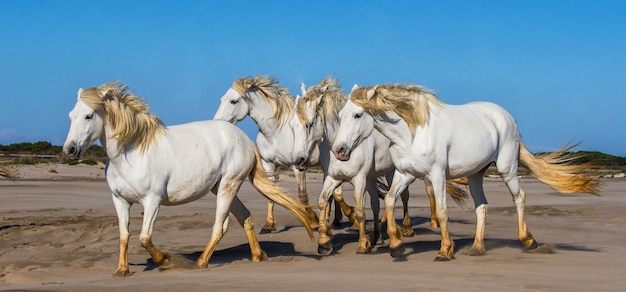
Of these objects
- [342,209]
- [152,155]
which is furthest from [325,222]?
[152,155]

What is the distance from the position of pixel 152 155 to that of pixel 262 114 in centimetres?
391

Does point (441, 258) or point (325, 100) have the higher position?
point (325, 100)

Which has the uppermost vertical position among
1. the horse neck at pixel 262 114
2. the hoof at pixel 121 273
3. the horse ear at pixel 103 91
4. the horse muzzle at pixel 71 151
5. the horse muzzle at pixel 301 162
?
the horse neck at pixel 262 114

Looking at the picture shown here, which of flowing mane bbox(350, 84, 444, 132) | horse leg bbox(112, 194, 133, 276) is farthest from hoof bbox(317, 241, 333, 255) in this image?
horse leg bbox(112, 194, 133, 276)

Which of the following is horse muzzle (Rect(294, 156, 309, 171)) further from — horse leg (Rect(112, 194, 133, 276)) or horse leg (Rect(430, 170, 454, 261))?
horse leg (Rect(112, 194, 133, 276))

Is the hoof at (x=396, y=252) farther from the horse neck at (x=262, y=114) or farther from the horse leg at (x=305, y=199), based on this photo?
the horse neck at (x=262, y=114)

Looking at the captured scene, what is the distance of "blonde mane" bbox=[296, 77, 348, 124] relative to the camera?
430 inches

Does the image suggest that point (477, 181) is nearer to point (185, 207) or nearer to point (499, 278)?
point (499, 278)

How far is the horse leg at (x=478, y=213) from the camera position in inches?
400

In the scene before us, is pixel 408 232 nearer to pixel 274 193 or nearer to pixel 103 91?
pixel 274 193

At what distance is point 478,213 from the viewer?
419 inches

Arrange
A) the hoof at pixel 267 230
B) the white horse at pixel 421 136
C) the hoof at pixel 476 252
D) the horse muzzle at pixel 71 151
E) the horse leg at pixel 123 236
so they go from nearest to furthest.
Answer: the horse muzzle at pixel 71 151, the horse leg at pixel 123 236, the white horse at pixel 421 136, the hoof at pixel 476 252, the hoof at pixel 267 230

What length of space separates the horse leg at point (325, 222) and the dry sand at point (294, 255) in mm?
180

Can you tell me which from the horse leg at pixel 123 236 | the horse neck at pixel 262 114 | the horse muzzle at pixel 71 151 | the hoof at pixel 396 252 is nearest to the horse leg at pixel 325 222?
the hoof at pixel 396 252
